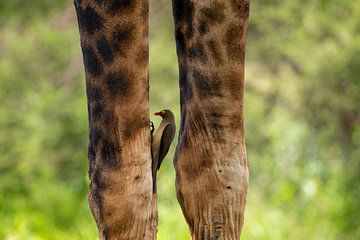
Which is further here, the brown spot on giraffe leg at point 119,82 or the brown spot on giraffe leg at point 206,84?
the brown spot on giraffe leg at point 206,84

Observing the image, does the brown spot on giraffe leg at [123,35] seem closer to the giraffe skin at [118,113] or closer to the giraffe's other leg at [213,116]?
the giraffe skin at [118,113]

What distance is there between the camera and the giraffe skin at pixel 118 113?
2844mm

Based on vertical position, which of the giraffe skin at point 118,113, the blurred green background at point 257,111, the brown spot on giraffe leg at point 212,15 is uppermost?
the blurred green background at point 257,111

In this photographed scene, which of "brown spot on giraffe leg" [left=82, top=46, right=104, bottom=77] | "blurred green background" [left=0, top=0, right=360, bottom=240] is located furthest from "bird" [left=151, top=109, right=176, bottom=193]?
"blurred green background" [left=0, top=0, right=360, bottom=240]

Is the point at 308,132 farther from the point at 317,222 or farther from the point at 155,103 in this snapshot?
the point at 317,222

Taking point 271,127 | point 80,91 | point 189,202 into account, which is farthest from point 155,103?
point 189,202

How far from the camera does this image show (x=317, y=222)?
9.46 metres

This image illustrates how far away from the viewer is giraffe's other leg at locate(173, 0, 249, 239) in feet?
9.67

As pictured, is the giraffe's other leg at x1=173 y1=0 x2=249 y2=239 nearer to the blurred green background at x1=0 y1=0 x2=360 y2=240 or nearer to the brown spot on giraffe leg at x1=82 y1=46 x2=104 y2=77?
the brown spot on giraffe leg at x1=82 y1=46 x2=104 y2=77

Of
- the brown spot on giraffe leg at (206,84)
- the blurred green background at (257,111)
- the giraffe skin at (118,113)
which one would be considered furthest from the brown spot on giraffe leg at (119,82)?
the blurred green background at (257,111)

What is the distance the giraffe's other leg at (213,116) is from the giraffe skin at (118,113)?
16 cm

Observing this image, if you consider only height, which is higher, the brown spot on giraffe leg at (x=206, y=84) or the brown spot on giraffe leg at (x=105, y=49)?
the brown spot on giraffe leg at (x=105, y=49)

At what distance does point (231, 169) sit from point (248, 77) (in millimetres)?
9883

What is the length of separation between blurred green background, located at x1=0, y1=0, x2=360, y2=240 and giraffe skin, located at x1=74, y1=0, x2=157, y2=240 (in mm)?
6311
